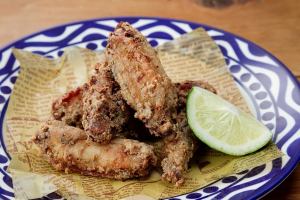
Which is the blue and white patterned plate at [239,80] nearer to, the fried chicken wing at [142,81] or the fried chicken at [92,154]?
the fried chicken at [92,154]

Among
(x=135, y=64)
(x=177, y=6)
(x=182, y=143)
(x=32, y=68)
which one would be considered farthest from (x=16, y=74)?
(x=177, y=6)

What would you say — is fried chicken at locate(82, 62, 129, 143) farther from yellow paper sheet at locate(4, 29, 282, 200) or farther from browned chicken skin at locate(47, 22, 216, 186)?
yellow paper sheet at locate(4, 29, 282, 200)

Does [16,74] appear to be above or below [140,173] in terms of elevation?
above

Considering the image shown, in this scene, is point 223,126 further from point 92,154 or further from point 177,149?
point 92,154

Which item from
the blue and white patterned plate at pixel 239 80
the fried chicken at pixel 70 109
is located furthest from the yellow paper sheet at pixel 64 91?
the fried chicken at pixel 70 109

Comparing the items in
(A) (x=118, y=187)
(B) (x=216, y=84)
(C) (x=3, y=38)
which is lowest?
(A) (x=118, y=187)

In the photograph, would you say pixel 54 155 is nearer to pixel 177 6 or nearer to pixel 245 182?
pixel 245 182

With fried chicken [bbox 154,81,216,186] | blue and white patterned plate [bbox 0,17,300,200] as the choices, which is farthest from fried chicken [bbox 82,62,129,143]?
blue and white patterned plate [bbox 0,17,300,200]
